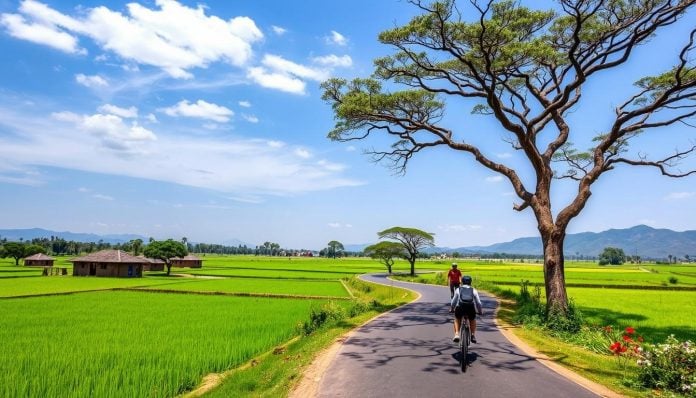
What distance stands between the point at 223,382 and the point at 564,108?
19107mm

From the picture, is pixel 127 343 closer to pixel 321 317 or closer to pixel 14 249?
pixel 321 317

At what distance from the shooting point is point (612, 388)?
8.98 metres

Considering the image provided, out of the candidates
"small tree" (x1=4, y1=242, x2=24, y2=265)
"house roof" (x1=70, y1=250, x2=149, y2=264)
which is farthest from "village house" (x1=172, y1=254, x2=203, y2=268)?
"small tree" (x1=4, y1=242, x2=24, y2=265)

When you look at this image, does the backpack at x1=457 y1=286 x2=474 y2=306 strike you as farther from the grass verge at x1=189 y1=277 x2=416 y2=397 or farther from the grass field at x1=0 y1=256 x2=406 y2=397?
the grass field at x1=0 y1=256 x2=406 y2=397

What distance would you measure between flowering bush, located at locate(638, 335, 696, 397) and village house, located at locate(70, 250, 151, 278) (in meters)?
64.6

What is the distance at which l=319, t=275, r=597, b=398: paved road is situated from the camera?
841 centimetres

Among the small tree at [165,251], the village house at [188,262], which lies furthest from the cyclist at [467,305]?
the village house at [188,262]

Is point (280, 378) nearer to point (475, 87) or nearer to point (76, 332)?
point (76, 332)

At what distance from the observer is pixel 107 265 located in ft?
204

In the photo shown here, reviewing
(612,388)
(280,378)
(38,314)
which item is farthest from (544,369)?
(38,314)

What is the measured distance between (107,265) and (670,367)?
67.5 metres

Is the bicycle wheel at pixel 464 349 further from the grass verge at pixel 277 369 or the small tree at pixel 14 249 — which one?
the small tree at pixel 14 249

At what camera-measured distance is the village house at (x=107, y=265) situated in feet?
203

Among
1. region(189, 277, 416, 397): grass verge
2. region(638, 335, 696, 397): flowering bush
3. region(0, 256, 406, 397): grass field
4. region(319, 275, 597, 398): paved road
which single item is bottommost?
region(0, 256, 406, 397): grass field
